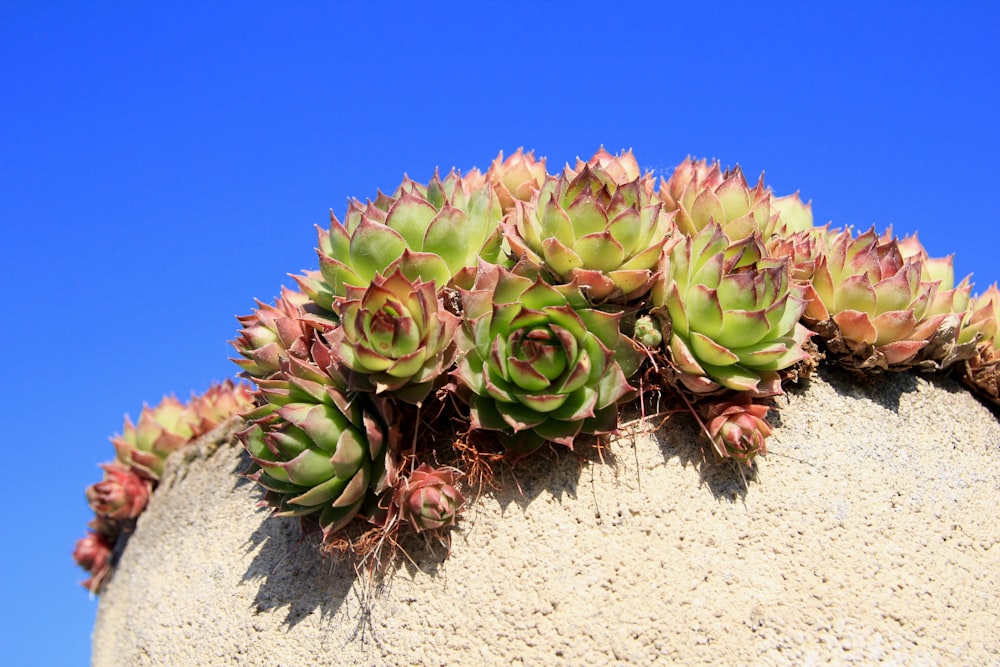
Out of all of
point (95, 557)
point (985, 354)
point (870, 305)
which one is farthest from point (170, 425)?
point (985, 354)

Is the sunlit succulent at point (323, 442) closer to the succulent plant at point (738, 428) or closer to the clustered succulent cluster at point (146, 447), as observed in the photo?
the succulent plant at point (738, 428)

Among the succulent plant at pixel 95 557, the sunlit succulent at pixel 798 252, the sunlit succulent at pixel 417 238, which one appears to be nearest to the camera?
the sunlit succulent at pixel 417 238

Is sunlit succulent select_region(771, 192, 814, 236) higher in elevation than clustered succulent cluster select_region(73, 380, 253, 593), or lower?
higher

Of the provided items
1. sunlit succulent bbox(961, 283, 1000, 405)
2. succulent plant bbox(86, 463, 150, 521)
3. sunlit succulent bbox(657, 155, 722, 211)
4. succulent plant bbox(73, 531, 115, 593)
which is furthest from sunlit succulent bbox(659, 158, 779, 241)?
succulent plant bbox(73, 531, 115, 593)

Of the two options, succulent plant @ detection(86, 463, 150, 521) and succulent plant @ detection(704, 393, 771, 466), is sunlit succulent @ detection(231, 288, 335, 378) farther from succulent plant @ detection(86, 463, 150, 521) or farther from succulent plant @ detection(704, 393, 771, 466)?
succulent plant @ detection(86, 463, 150, 521)

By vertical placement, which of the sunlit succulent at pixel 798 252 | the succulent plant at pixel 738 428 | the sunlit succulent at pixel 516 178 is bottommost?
the succulent plant at pixel 738 428

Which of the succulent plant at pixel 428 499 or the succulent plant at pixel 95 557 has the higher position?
the succulent plant at pixel 95 557

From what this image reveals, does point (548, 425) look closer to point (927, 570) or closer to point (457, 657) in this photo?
point (457, 657)

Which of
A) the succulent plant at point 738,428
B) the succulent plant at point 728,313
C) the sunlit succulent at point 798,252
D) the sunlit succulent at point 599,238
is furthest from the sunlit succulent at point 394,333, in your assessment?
the sunlit succulent at point 798,252
